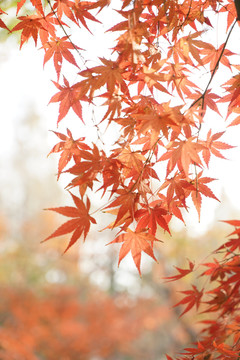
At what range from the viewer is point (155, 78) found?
747mm

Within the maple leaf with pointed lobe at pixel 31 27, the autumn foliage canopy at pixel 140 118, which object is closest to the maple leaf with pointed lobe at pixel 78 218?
the autumn foliage canopy at pixel 140 118

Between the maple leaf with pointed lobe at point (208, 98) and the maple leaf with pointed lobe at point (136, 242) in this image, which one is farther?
the maple leaf with pointed lobe at point (208, 98)

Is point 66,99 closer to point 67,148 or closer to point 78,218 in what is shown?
point 67,148

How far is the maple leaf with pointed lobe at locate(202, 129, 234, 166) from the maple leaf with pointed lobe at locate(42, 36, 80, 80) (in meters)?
0.42

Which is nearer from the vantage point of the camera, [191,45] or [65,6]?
[191,45]

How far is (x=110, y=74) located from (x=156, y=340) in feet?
35.4

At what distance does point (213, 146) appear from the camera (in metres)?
0.94

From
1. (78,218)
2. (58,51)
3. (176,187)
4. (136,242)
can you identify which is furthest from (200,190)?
(58,51)

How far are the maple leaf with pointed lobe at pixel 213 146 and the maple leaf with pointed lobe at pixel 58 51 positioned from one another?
1.39 ft

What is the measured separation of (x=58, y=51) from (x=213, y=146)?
0.51 metres

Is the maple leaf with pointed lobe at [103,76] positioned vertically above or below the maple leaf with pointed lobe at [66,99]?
below

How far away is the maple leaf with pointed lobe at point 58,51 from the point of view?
0.94 m

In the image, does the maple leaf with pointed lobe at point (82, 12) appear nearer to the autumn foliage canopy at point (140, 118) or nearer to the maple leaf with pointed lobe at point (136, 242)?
the autumn foliage canopy at point (140, 118)

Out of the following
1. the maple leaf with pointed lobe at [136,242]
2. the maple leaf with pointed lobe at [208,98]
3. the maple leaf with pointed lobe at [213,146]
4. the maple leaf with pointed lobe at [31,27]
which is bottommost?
the maple leaf with pointed lobe at [136,242]
